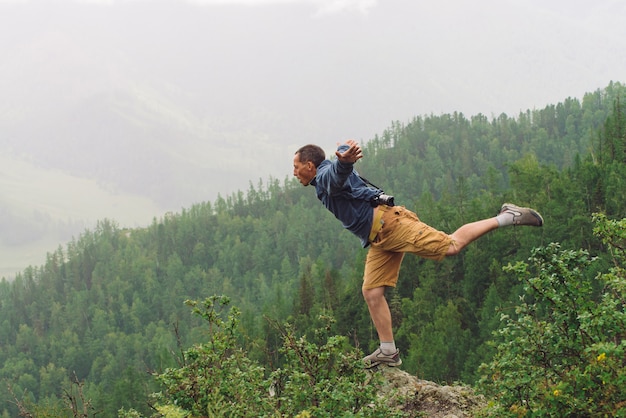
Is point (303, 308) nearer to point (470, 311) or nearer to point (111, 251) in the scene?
point (470, 311)

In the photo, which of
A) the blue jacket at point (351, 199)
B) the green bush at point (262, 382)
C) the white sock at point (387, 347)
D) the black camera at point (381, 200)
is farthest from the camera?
the white sock at point (387, 347)

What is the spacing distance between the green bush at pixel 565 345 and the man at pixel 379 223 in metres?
1.48

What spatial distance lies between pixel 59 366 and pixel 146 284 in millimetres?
30525

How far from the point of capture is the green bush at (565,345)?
4305mm

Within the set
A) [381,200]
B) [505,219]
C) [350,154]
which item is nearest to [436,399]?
[505,219]

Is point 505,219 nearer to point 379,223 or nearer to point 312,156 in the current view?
point 379,223

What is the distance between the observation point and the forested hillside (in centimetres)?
5516

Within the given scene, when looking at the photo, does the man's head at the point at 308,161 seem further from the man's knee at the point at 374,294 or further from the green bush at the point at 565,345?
the green bush at the point at 565,345

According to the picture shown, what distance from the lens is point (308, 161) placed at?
6.42m

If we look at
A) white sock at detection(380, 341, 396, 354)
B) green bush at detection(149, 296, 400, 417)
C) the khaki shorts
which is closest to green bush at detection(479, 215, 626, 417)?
green bush at detection(149, 296, 400, 417)

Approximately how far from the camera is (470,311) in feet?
176

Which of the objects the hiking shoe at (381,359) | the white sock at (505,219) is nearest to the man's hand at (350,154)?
the white sock at (505,219)

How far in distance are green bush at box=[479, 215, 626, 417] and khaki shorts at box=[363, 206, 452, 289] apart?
1.41 metres

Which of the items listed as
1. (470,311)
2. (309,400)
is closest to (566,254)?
(309,400)
